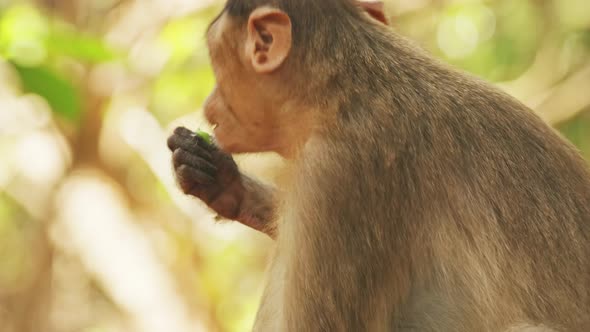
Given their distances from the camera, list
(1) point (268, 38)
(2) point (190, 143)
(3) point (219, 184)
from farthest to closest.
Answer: (3) point (219, 184)
(2) point (190, 143)
(1) point (268, 38)

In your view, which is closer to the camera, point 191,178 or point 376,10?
point 191,178

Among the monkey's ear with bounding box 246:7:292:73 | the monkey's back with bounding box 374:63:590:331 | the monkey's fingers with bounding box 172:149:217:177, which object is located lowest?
the monkey's back with bounding box 374:63:590:331

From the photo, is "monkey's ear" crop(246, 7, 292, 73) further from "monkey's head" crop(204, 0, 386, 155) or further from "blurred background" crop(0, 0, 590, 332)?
"blurred background" crop(0, 0, 590, 332)

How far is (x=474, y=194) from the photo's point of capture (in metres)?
3.23

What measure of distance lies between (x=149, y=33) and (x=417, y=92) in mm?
4548

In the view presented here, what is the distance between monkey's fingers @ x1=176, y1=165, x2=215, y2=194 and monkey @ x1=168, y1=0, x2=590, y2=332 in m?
0.35

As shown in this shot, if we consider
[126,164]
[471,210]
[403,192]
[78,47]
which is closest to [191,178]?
[78,47]

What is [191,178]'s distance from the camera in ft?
12.2

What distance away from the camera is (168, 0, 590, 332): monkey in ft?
10.3

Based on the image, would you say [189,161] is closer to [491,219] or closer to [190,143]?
[190,143]

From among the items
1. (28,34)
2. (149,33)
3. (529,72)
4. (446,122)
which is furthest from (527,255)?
(529,72)

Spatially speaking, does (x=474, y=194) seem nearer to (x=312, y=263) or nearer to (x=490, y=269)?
(x=490, y=269)

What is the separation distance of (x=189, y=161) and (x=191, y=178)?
6 centimetres

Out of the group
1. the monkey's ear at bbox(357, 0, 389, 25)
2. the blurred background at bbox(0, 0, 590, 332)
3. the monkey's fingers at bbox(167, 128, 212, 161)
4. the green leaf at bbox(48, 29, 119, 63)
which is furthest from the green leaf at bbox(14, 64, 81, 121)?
the blurred background at bbox(0, 0, 590, 332)
